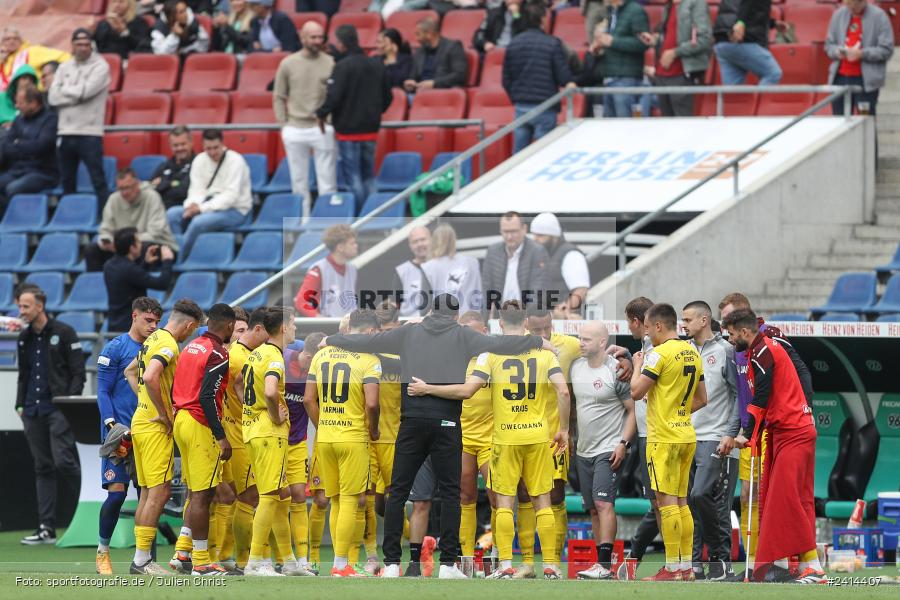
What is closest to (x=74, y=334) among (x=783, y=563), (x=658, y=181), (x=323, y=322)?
(x=323, y=322)

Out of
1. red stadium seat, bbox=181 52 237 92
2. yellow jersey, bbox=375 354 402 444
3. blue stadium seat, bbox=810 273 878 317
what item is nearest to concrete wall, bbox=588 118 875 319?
blue stadium seat, bbox=810 273 878 317

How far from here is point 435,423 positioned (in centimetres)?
1246

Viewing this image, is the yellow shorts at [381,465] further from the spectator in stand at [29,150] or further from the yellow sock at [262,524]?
the spectator in stand at [29,150]

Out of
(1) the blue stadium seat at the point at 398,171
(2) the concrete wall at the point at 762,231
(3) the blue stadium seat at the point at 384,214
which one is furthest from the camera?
(1) the blue stadium seat at the point at 398,171

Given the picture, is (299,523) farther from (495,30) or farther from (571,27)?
(571,27)

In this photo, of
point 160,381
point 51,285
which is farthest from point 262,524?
point 51,285

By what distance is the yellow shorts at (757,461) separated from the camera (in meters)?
12.5

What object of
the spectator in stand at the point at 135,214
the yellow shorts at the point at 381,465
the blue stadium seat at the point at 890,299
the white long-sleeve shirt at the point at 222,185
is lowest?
the yellow shorts at the point at 381,465

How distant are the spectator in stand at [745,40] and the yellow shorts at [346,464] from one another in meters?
8.40

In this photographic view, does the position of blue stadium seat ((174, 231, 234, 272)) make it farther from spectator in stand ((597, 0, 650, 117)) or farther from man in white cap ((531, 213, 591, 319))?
man in white cap ((531, 213, 591, 319))

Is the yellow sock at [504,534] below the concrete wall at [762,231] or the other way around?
below

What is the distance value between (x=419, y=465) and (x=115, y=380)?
2627 millimetres

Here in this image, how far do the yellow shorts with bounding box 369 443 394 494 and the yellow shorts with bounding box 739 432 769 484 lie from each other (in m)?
2.70

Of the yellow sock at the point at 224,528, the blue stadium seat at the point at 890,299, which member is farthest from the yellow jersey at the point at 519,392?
the blue stadium seat at the point at 890,299
